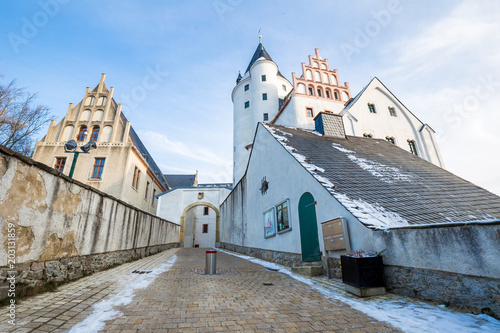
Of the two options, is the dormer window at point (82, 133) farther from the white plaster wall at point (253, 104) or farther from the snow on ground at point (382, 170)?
the snow on ground at point (382, 170)

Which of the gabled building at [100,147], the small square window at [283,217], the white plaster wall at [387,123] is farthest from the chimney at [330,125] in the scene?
the gabled building at [100,147]

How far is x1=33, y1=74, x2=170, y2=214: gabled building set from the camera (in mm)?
19406

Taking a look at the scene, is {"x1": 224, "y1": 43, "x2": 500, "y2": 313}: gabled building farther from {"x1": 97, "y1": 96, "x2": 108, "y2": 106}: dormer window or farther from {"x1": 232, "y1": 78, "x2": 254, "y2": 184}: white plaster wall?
{"x1": 97, "y1": 96, "x2": 108, "y2": 106}: dormer window

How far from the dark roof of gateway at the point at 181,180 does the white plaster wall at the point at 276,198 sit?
25.6 metres

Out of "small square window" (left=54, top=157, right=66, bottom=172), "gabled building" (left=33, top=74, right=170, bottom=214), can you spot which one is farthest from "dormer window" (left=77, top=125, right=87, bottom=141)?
"small square window" (left=54, top=157, right=66, bottom=172)

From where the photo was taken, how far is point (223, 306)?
350 centimetres

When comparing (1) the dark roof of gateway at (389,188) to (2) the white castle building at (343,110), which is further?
(2) the white castle building at (343,110)

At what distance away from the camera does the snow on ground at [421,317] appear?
104 inches

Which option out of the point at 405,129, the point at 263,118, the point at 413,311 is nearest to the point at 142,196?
the point at 263,118

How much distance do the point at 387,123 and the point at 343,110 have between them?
4.51 m

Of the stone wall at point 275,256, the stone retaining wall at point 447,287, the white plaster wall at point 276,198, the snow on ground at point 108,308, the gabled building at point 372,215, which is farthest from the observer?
the stone wall at point 275,256

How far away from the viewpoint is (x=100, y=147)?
20.3 metres

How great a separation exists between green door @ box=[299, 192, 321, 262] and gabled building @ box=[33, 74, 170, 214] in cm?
1651

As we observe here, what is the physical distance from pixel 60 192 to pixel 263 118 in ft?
82.6
